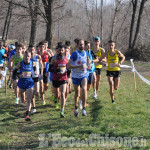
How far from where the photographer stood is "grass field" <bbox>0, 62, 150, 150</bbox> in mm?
5595

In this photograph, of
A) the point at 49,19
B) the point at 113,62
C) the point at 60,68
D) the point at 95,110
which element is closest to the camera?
the point at 60,68

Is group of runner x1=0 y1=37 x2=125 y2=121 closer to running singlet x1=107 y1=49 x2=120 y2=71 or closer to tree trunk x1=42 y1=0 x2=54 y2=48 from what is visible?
running singlet x1=107 y1=49 x2=120 y2=71

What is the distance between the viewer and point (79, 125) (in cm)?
682

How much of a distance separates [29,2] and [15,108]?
13.2 metres

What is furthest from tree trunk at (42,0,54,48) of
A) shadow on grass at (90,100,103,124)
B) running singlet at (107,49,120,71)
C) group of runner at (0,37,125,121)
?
running singlet at (107,49,120,71)

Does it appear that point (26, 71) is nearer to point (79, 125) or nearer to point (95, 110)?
point (79, 125)

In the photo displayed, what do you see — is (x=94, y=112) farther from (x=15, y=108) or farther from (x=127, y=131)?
(x=15, y=108)

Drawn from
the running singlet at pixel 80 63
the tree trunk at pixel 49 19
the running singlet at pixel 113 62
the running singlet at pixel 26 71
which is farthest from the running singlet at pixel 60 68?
the tree trunk at pixel 49 19

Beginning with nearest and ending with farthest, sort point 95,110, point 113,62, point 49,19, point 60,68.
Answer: point 60,68, point 95,110, point 113,62, point 49,19

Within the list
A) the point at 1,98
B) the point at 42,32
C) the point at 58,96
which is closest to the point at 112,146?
the point at 58,96

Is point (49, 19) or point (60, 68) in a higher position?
point (49, 19)

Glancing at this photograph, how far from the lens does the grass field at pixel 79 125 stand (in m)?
5.59

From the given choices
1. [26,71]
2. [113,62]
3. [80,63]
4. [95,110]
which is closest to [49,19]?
[113,62]

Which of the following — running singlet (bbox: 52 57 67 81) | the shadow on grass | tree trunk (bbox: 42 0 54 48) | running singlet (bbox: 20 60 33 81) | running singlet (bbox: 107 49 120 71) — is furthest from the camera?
tree trunk (bbox: 42 0 54 48)
